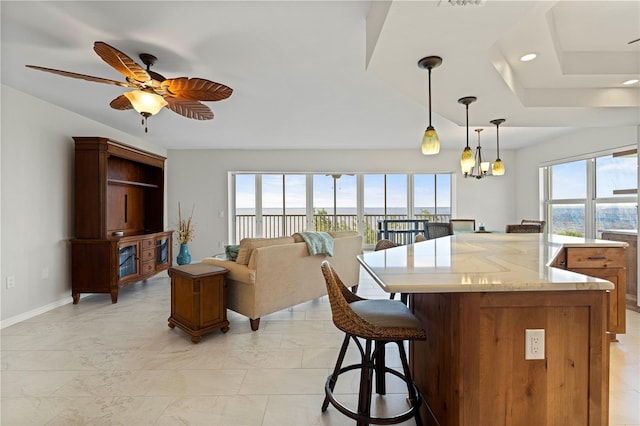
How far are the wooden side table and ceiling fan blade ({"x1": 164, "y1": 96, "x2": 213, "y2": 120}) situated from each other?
1513mm

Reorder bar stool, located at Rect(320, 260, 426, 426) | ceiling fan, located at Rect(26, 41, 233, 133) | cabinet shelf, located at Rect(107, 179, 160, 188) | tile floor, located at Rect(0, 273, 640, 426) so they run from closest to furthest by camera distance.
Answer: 1. bar stool, located at Rect(320, 260, 426, 426)
2. tile floor, located at Rect(0, 273, 640, 426)
3. ceiling fan, located at Rect(26, 41, 233, 133)
4. cabinet shelf, located at Rect(107, 179, 160, 188)

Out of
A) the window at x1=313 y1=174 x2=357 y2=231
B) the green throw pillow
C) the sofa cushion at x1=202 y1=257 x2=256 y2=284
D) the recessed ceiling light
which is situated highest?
the recessed ceiling light

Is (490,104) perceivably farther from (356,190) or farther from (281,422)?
(356,190)

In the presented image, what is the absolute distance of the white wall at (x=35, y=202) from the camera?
3066mm

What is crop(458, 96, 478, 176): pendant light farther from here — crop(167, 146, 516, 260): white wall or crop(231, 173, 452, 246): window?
crop(231, 173, 452, 246): window

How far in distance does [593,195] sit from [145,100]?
587 cm

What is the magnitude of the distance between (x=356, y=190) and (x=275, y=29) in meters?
4.66

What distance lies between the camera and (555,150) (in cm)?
517

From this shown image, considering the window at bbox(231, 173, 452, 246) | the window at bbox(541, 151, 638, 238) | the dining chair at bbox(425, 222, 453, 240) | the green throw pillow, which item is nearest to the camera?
the green throw pillow

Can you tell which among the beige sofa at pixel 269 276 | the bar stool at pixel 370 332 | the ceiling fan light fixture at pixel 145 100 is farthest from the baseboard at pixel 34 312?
the bar stool at pixel 370 332

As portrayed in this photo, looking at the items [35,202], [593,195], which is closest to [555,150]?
[593,195]

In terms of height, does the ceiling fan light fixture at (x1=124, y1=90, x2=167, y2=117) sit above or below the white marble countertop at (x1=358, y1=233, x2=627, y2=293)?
above

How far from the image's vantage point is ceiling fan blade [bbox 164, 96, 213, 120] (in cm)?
266

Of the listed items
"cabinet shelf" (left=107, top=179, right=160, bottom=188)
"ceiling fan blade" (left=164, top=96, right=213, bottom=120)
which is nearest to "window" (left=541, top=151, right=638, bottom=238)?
"ceiling fan blade" (left=164, top=96, right=213, bottom=120)
